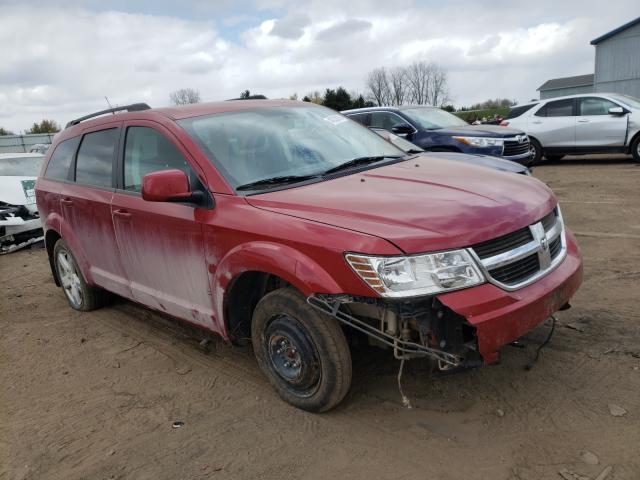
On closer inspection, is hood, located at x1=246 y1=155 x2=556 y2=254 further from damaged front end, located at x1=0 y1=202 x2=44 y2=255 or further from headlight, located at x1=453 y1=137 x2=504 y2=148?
damaged front end, located at x1=0 y1=202 x2=44 y2=255

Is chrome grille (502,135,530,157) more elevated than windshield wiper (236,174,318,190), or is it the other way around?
windshield wiper (236,174,318,190)

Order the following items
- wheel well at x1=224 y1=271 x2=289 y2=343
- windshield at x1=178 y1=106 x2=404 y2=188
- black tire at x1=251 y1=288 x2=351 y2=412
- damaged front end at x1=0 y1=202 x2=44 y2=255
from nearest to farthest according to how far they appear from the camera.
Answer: black tire at x1=251 y1=288 x2=351 y2=412, wheel well at x1=224 y1=271 x2=289 y2=343, windshield at x1=178 y1=106 x2=404 y2=188, damaged front end at x1=0 y1=202 x2=44 y2=255

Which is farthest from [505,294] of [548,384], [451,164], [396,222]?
[451,164]

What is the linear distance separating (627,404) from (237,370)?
2.42 m

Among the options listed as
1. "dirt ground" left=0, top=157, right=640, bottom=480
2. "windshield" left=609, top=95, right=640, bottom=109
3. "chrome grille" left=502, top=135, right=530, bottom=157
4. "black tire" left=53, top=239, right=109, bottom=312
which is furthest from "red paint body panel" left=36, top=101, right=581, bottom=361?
"windshield" left=609, top=95, right=640, bottom=109

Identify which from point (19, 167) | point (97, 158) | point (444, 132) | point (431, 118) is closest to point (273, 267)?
point (97, 158)

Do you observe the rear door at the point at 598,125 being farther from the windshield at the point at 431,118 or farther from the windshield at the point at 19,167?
the windshield at the point at 19,167

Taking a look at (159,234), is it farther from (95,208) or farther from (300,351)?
(300,351)

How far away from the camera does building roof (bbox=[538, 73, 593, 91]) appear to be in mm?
50219

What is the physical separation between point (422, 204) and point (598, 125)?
11.7m

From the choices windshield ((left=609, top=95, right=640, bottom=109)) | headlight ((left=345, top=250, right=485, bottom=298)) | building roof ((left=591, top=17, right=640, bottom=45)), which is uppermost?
building roof ((left=591, top=17, right=640, bottom=45))

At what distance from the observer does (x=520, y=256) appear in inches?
112

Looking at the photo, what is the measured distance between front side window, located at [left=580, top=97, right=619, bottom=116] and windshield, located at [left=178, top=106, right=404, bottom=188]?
10421 millimetres

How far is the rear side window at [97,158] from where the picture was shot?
434 centimetres
